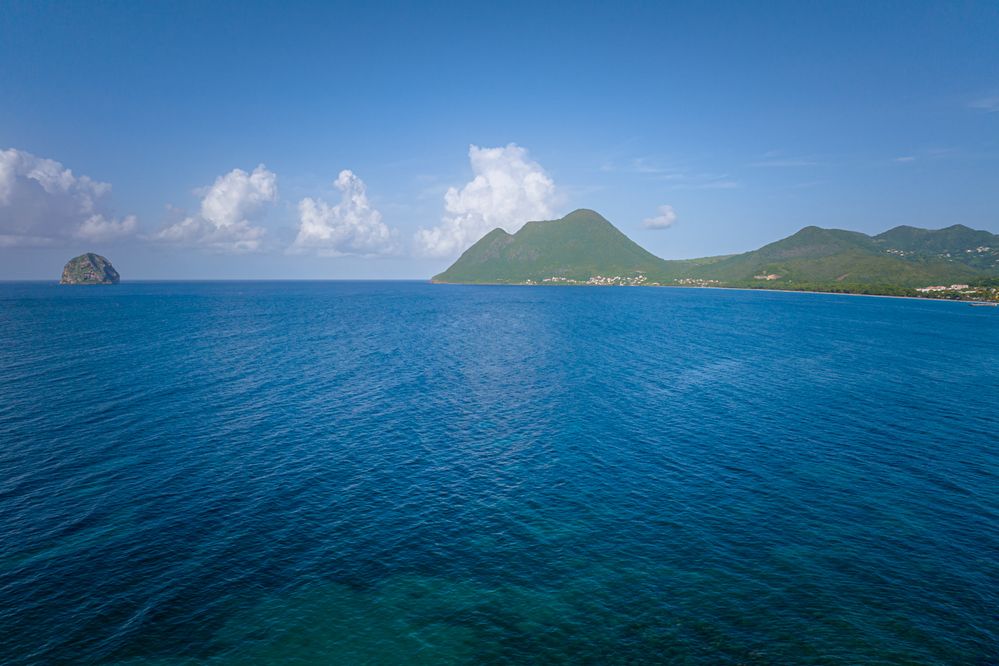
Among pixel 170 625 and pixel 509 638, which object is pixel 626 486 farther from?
pixel 170 625

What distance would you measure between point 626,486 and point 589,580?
17573 mm

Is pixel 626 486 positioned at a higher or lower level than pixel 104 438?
lower

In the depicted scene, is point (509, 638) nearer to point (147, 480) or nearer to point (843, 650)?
point (843, 650)

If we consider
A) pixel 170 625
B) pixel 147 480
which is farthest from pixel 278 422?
pixel 170 625

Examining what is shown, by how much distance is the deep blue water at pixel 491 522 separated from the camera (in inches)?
1223

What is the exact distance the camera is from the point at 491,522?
4488cm

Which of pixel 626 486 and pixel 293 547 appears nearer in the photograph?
pixel 293 547

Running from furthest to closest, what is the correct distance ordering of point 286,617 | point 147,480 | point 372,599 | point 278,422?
1. point 278,422
2. point 147,480
3. point 372,599
4. point 286,617

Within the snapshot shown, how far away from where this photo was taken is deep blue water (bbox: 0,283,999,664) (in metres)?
31.1

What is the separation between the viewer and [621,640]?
101 ft

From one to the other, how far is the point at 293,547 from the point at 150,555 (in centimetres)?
1147

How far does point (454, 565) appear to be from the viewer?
38.6 m

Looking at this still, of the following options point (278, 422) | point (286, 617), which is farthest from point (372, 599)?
point (278, 422)

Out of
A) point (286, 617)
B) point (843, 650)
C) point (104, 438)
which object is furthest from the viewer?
point (104, 438)
